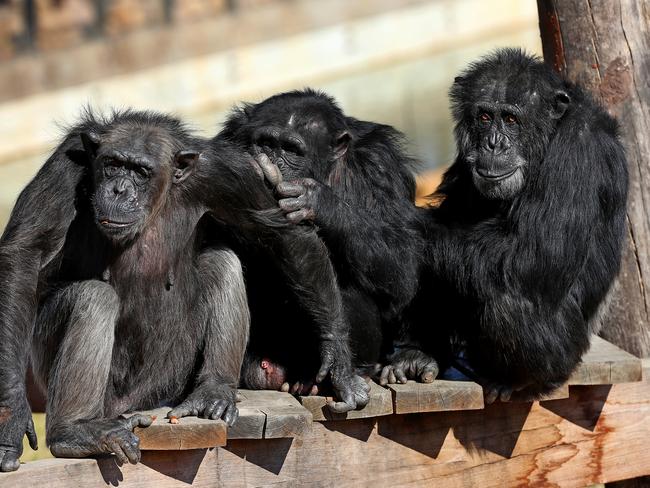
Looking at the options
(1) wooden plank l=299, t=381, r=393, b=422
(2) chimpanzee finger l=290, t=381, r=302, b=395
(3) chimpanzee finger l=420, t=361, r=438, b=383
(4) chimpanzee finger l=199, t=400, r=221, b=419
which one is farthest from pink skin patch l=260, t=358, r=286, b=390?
(4) chimpanzee finger l=199, t=400, r=221, b=419

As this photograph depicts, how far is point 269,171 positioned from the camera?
6.17 m

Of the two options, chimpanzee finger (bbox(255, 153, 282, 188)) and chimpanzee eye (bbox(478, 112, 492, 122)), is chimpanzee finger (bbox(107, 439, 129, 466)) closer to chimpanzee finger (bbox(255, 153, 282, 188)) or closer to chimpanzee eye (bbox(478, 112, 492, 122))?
chimpanzee finger (bbox(255, 153, 282, 188))

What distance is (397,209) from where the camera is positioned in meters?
6.54

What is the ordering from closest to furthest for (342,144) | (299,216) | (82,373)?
(82,373), (299,216), (342,144)

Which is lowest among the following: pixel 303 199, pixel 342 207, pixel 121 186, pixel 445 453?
pixel 445 453

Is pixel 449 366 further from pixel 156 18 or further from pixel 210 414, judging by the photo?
pixel 156 18

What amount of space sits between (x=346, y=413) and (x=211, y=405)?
73cm

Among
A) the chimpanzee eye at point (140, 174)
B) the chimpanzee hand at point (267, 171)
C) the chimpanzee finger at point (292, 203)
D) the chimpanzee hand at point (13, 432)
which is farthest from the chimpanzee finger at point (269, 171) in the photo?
the chimpanzee hand at point (13, 432)

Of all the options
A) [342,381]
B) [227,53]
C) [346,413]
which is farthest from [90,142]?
[227,53]

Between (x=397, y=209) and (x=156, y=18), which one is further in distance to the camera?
(x=156, y=18)

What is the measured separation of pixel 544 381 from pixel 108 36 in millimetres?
20358

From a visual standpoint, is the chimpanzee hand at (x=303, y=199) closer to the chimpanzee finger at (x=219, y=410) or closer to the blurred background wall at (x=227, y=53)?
the chimpanzee finger at (x=219, y=410)

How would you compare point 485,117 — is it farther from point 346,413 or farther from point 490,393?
point 346,413

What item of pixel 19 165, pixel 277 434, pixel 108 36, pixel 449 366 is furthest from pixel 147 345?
pixel 108 36
